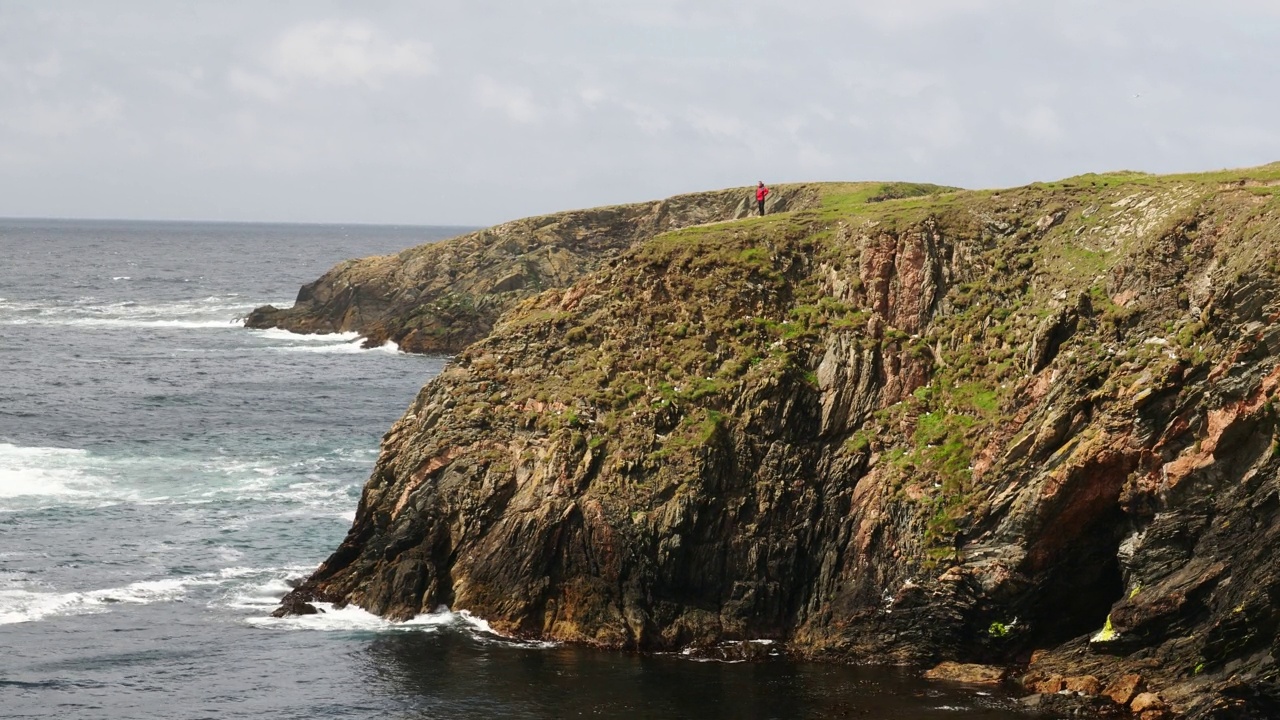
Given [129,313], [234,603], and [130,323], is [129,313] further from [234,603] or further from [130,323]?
[234,603]

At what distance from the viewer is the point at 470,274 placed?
397ft

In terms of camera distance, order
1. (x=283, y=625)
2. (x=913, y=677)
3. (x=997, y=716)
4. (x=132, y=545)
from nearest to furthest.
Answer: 1. (x=997, y=716)
2. (x=913, y=677)
3. (x=283, y=625)
4. (x=132, y=545)

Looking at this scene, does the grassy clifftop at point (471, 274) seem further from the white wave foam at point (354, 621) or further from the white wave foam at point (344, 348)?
the white wave foam at point (354, 621)

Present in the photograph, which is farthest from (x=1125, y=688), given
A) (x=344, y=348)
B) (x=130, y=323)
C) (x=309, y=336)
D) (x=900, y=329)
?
(x=130, y=323)

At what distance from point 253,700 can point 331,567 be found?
10448 millimetres

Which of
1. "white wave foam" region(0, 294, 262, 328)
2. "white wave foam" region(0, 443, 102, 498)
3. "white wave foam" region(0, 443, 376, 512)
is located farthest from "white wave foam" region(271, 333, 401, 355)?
"white wave foam" region(0, 443, 102, 498)

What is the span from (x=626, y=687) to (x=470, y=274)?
3314 inches

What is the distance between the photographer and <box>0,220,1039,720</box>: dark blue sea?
126ft

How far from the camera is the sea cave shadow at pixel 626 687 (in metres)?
37.6

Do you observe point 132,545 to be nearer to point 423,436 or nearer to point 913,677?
point 423,436

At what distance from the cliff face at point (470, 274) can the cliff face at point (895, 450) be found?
53.4 metres

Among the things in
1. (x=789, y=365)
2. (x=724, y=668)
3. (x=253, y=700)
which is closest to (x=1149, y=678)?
(x=724, y=668)

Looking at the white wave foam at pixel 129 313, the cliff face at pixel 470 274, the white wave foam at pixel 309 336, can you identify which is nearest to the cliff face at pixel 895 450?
the cliff face at pixel 470 274

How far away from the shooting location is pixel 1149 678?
3753cm
